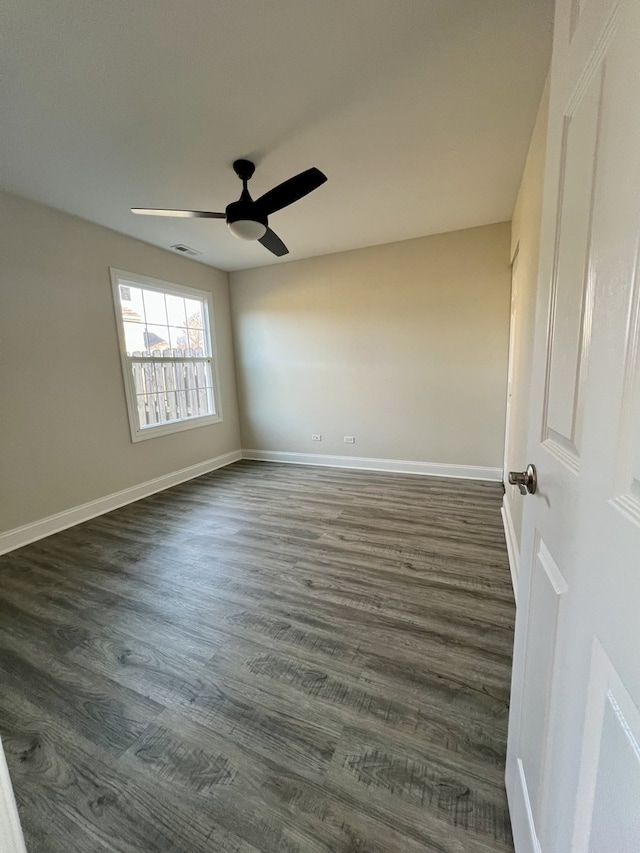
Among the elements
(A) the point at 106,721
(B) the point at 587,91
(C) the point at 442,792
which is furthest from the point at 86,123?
(C) the point at 442,792

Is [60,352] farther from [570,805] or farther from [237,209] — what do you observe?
[570,805]

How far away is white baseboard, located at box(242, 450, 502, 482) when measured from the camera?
12.8 feet

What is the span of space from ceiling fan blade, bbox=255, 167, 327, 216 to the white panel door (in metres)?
1.40

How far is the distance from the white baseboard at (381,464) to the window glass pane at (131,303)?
237 cm

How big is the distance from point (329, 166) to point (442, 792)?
3.25m

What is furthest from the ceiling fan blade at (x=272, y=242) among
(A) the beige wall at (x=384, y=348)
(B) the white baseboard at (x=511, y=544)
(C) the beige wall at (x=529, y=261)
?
(B) the white baseboard at (x=511, y=544)

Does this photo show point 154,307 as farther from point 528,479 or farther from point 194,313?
point 528,479

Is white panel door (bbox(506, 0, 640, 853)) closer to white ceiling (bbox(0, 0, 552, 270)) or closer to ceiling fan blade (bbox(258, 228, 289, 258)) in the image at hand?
white ceiling (bbox(0, 0, 552, 270))

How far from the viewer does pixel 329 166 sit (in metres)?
2.39

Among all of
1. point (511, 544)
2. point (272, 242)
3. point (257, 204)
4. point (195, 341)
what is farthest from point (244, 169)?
point (511, 544)

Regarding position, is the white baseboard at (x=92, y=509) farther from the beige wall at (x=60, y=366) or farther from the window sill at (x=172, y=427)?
the window sill at (x=172, y=427)

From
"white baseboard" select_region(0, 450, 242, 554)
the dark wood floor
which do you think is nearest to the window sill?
"white baseboard" select_region(0, 450, 242, 554)

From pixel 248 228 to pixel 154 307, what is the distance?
2181 mm

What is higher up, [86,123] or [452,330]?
[86,123]
